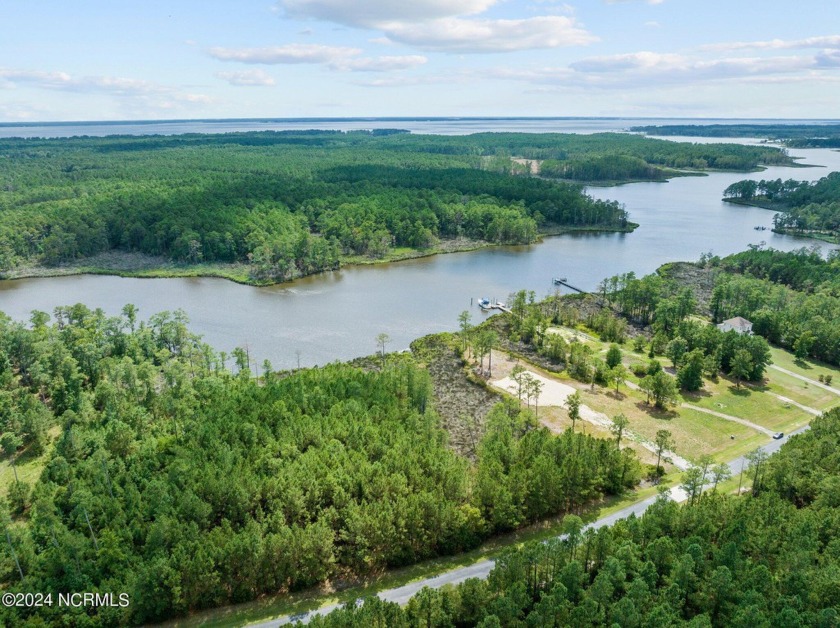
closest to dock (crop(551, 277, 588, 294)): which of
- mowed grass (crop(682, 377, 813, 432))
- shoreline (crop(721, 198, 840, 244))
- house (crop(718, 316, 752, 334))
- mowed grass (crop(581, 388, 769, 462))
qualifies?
house (crop(718, 316, 752, 334))

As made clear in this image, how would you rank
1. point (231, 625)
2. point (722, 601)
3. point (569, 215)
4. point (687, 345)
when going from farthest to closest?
point (569, 215) < point (687, 345) < point (231, 625) < point (722, 601)

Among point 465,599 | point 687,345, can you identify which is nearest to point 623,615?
point 465,599

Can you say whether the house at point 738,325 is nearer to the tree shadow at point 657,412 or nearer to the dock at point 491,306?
the tree shadow at point 657,412

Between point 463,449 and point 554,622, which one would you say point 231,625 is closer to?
point 554,622

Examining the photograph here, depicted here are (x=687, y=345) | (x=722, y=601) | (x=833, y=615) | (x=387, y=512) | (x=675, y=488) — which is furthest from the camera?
(x=687, y=345)

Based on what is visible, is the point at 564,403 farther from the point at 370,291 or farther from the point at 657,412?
the point at 370,291

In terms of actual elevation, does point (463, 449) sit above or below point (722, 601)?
below

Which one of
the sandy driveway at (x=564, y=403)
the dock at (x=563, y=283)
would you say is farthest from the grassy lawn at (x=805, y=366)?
the dock at (x=563, y=283)
